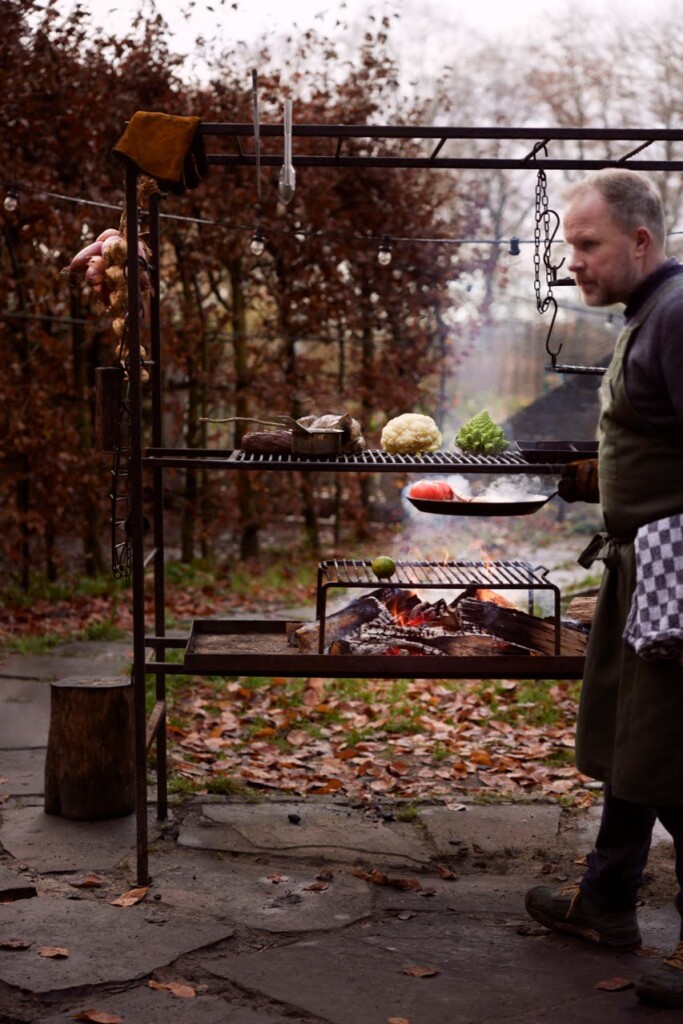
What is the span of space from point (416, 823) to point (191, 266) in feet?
23.9

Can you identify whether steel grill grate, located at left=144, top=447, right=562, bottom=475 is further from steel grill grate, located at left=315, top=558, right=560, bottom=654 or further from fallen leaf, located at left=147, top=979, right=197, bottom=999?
fallen leaf, located at left=147, top=979, right=197, bottom=999

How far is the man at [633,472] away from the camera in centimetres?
343

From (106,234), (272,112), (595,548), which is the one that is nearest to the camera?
(595,548)

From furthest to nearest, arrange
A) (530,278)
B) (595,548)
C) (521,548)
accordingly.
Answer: (530,278) < (521,548) < (595,548)

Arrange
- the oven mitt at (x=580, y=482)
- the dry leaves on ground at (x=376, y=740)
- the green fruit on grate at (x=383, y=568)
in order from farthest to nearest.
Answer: the dry leaves on ground at (x=376, y=740), the green fruit on grate at (x=383, y=568), the oven mitt at (x=580, y=482)

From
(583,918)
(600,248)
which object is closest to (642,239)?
(600,248)

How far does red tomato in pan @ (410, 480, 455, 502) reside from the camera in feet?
15.0

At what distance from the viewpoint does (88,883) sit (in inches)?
175

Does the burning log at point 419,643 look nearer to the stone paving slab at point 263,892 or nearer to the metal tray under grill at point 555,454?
the metal tray under grill at point 555,454

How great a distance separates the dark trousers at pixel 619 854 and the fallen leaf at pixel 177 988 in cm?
144

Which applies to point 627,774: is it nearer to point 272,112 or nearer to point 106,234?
point 106,234

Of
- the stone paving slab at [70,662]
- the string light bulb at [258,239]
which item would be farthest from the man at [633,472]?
→ the stone paving slab at [70,662]

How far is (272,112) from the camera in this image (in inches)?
455

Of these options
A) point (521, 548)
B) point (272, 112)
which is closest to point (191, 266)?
point (272, 112)
